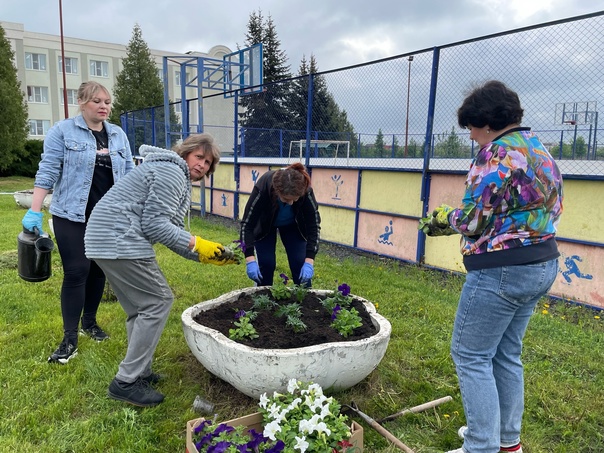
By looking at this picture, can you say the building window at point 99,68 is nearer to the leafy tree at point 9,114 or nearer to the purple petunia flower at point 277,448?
the leafy tree at point 9,114

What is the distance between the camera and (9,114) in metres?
18.6

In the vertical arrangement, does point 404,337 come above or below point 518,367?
below

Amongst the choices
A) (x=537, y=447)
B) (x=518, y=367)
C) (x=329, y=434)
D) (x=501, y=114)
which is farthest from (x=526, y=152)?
(x=537, y=447)

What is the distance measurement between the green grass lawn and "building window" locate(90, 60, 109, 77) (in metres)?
36.7

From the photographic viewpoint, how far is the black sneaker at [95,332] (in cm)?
329

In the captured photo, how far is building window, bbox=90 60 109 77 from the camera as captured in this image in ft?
118

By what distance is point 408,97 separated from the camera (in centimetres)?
619

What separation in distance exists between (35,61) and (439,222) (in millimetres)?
39440

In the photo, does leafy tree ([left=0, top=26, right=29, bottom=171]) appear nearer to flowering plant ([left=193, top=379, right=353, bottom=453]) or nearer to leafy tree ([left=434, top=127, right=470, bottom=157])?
leafy tree ([left=434, top=127, right=470, bottom=157])

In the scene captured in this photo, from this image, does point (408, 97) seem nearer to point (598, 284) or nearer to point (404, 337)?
point (598, 284)

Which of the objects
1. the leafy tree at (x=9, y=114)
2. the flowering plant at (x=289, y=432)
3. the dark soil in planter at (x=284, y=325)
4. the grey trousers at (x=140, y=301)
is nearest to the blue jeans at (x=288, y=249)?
the dark soil in planter at (x=284, y=325)

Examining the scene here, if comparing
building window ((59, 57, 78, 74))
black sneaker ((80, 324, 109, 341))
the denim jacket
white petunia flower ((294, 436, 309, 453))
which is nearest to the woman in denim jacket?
the denim jacket

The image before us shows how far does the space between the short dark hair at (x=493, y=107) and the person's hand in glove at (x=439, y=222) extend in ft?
1.24

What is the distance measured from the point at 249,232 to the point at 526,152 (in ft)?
6.68
